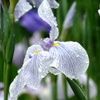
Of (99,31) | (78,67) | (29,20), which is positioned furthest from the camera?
(29,20)

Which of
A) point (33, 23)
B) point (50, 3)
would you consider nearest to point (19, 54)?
point (33, 23)

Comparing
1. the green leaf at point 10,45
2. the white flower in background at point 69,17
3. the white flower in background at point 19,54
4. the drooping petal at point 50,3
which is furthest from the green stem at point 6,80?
the white flower in background at point 19,54

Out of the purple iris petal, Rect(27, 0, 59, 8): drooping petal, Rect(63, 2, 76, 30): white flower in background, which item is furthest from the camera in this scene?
the purple iris petal

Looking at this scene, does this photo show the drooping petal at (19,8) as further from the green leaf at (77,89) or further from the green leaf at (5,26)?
the green leaf at (77,89)

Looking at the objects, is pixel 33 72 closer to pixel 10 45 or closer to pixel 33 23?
pixel 10 45

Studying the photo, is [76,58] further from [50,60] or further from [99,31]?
[99,31]

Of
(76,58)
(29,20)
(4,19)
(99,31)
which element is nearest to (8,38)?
(4,19)

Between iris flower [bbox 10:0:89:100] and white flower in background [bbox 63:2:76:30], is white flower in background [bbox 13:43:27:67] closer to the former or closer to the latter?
white flower in background [bbox 63:2:76:30]

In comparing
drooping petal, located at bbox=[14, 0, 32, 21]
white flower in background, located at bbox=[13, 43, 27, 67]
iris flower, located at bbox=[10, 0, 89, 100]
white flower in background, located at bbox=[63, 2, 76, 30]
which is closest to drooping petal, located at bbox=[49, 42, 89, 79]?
iris flower, located at bbox=[10, 0, 89, 100]
